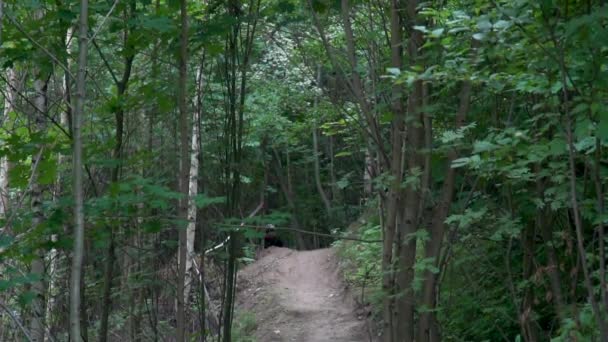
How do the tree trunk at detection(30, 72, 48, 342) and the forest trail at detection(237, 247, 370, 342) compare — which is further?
the forest trail at detection(237, 247, 370, 342)

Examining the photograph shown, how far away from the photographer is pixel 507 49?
3967 mm

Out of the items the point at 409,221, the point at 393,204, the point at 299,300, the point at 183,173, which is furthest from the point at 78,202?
the point at 299,300

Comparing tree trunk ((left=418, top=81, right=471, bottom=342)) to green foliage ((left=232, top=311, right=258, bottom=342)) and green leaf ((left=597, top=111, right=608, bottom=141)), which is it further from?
green foliage ((left=232, top=311, right=258, bottom=342))

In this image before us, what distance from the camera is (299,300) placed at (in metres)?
15.8

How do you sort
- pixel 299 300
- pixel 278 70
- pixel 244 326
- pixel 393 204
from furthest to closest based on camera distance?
pixel 278 70 < pixel 299 300 < pixel 244 326 < pixel 393 204

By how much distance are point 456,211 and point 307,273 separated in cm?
1311

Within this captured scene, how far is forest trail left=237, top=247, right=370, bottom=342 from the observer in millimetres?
13437

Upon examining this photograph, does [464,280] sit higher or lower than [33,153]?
lower

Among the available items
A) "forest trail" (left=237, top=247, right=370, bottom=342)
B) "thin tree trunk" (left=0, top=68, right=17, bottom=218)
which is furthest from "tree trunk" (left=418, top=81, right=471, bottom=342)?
"forest trail" (left=237, top=247, right=370, bottom=342)

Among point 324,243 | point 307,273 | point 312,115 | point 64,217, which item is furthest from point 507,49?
point 324,243

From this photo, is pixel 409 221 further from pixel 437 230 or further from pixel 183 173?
pixel 183 173

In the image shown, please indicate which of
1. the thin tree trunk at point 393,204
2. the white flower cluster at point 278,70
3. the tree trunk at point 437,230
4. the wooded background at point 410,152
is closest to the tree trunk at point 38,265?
the wooded background at point 410,152

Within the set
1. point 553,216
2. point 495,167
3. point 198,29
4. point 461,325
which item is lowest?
point 461,325

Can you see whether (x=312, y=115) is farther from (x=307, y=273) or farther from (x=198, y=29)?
(x=198, y=29)
